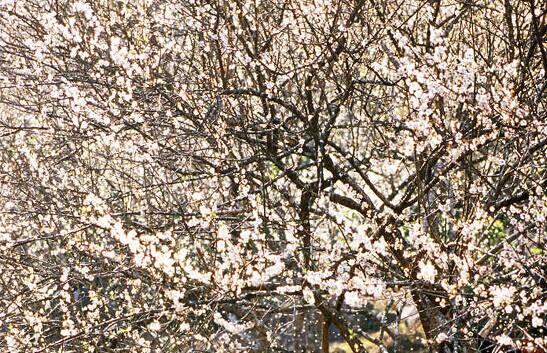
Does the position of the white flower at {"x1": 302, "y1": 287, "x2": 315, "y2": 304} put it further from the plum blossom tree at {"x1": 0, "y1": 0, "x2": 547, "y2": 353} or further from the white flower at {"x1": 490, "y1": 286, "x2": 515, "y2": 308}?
the white flower at {"x1": 490, "y1": 286, "x2": 515, "y2": 308}

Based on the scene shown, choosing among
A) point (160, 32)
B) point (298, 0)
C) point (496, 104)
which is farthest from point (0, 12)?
point (496, 104)

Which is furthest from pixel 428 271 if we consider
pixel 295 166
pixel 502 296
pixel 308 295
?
pixel 295 166

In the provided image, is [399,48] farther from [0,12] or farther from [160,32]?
[0,12]

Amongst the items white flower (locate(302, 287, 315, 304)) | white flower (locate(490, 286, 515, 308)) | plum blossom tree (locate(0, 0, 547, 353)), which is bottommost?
white flower (locate(490, 286, 515, 308))

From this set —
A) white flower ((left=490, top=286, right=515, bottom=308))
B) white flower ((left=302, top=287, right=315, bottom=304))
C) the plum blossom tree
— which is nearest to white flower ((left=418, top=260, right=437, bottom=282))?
the plum blossom tree

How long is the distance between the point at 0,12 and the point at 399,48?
3652 mm

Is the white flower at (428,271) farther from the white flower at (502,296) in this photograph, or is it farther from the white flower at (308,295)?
the white flower at (308,295)

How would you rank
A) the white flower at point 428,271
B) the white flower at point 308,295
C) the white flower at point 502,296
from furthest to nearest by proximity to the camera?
the white flower at point 308,295
the white flower at point 428,271
the white flower at point 502,296

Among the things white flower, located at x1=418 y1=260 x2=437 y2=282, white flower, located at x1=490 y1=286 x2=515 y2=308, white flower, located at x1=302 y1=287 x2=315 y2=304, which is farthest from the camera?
white flower, located at x1=302 y1=287 x2=315 y2=304

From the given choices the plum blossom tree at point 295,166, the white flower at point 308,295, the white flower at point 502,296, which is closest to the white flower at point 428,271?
the plum blossom tree at point 295,166

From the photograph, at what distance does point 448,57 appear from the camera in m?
5.70

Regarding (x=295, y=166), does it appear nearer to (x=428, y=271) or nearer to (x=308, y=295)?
(x=308, y=295)

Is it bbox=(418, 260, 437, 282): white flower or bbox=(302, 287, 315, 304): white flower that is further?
bbox=(302, 287, 315, 304): white flower

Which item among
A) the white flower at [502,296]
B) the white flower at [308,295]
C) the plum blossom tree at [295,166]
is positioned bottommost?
the white flower at [502,296]
